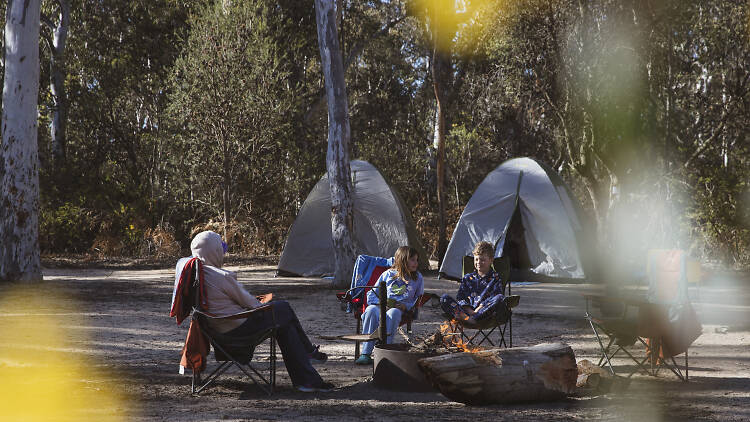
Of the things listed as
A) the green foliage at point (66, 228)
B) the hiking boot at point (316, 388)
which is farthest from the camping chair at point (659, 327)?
the green foliage at point (66, 228)

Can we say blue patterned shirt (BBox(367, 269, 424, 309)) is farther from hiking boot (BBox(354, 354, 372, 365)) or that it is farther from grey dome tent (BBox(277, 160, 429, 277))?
grey dome tent (BBox(277, 160, 429, 277))

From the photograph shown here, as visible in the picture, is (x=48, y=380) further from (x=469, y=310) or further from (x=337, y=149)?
(x=337, y=149)

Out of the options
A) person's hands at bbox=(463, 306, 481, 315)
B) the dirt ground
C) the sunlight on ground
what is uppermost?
person's hands at bbox=(463, 306, 481, 315)

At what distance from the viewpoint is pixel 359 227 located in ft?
46.9

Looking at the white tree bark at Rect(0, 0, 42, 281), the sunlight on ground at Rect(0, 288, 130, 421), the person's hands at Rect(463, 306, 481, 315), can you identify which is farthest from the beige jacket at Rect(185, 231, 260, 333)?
the white tree bark at Rect(0, 0, 42, 281)

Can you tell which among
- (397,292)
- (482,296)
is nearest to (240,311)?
(397,292)

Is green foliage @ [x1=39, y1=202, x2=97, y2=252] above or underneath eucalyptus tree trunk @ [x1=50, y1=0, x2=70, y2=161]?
underneath

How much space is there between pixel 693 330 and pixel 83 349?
4.75m

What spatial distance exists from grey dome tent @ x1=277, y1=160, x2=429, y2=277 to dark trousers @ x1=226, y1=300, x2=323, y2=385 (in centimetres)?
875

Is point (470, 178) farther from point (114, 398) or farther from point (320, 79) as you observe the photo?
point (114, 398)

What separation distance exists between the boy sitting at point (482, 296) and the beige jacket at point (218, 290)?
68.3 inches

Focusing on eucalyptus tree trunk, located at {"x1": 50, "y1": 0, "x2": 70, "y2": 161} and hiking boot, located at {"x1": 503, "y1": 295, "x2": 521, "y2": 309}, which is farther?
eucalyptus tree trunk, located at {"x1": 50, "y1": 0, "x2": 70, "y2": 161}

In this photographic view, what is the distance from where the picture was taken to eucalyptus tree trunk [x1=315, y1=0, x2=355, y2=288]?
12.4 m

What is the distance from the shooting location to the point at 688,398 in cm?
494
